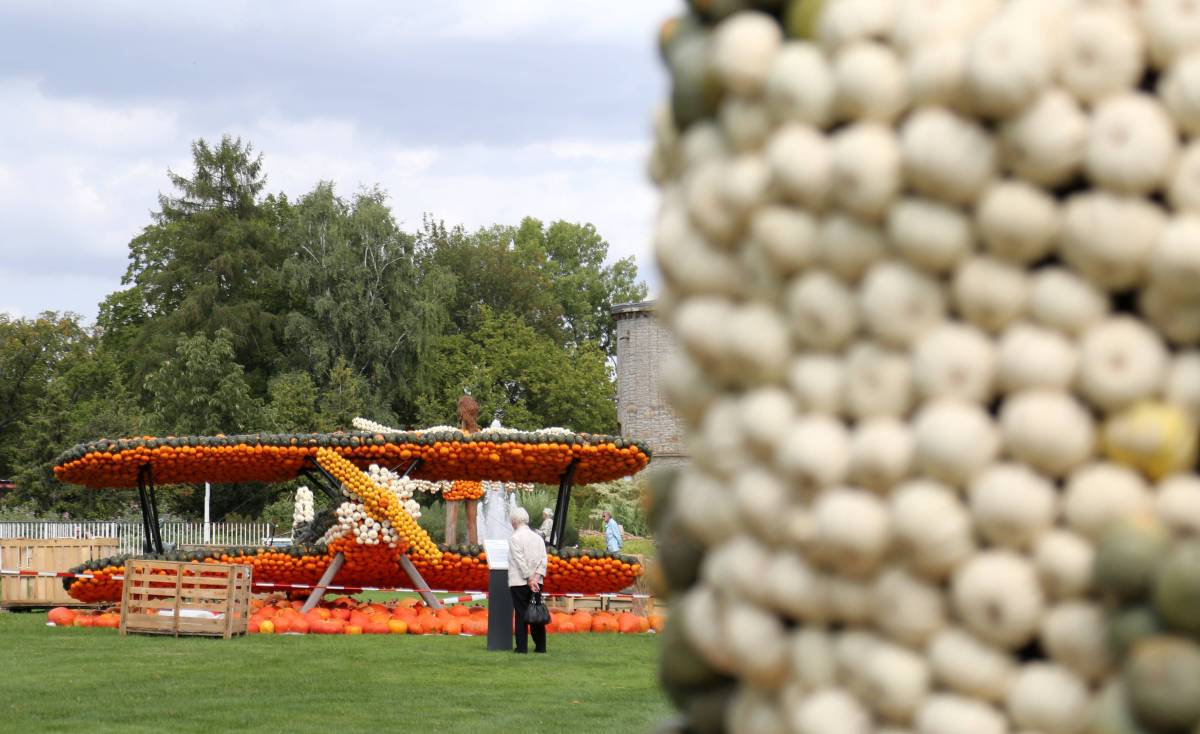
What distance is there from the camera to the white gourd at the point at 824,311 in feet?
6.97

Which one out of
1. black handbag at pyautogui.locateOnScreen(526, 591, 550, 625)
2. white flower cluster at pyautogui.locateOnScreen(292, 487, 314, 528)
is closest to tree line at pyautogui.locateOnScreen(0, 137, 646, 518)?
white flower cluster at pyautogui.locateOnScreen(292, 487, 314, 528)

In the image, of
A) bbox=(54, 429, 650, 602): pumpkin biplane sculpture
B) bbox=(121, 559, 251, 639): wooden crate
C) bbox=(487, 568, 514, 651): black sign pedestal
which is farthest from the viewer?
bbox=(54, 429, 650, 602): pumpkin biplane sculpture

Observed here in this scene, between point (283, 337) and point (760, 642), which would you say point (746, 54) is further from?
point (283, 337)

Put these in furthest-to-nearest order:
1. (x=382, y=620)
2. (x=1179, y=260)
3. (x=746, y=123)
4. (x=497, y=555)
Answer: (x=382, y=620) < (x=497, y=555) < (x=746, y=123) < (x=1179, y=260)

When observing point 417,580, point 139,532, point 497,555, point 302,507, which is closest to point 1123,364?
point 497,555

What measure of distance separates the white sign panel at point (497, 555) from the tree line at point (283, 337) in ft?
102

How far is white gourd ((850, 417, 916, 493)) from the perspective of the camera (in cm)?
205

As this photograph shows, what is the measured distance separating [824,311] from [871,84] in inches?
13.2

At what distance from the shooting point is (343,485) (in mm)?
19516

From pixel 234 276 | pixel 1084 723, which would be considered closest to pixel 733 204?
pixel 1084 723

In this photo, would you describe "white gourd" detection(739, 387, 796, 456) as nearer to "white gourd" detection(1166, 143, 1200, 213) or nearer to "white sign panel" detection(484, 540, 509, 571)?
"white gourd" detection(1166, 143, 1200, 213)

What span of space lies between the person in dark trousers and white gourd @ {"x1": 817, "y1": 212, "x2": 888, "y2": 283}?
44.2 ft

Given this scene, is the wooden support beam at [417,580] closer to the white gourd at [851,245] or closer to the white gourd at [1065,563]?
the white gourd at [851,245]

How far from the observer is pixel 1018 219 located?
6.56 feet
